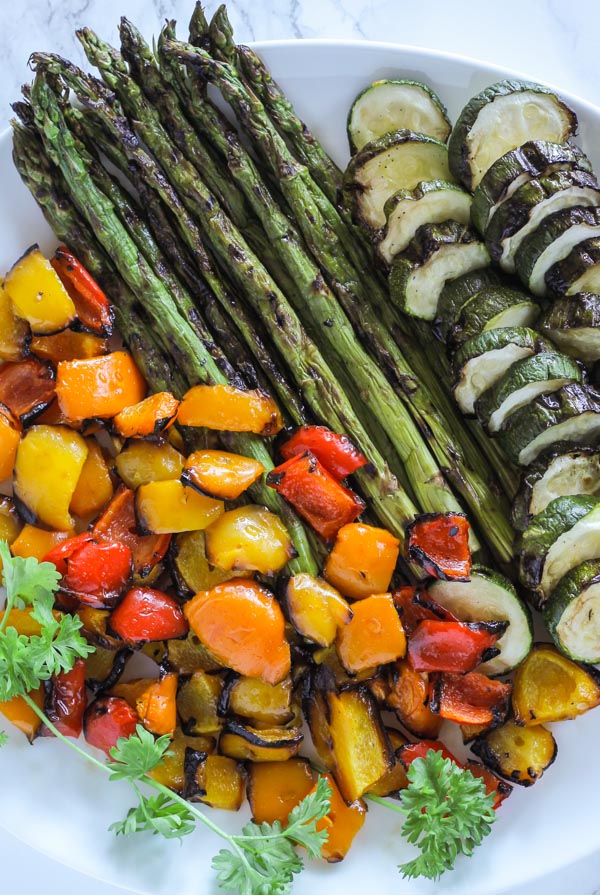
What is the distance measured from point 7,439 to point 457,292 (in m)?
2.10

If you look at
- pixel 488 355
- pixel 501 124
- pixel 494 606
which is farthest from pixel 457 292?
pixel 494 606

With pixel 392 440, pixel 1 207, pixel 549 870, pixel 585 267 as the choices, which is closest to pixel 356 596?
pixel 392 440

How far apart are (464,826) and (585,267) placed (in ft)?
7.75

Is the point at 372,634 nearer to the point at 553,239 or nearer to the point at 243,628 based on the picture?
the point at 243,628

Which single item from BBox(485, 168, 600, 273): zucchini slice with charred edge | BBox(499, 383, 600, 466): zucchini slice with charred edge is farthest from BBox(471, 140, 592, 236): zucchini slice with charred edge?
BBox(499, 383, 600, 466): zucchini slice with charred edge

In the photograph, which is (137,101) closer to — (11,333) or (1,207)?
(1,207)

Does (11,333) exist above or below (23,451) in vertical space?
above

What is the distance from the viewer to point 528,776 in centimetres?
349

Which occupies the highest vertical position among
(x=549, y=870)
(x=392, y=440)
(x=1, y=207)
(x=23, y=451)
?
(x=1, y=207)

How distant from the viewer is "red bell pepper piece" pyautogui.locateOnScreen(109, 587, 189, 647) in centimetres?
345

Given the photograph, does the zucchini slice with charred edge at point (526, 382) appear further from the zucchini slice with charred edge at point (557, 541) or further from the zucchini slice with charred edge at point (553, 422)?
the zucchini slice with charred edge at point (557, 541)

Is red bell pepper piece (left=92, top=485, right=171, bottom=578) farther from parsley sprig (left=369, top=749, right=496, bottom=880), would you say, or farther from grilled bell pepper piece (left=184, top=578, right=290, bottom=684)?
parsley sprig (left=369, top=749, right=496, bottom=880)

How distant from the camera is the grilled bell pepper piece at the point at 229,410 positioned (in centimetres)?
353

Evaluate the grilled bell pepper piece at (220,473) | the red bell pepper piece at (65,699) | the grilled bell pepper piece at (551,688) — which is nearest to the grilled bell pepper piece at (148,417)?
the grilled bell pepper piece at (220,473)
